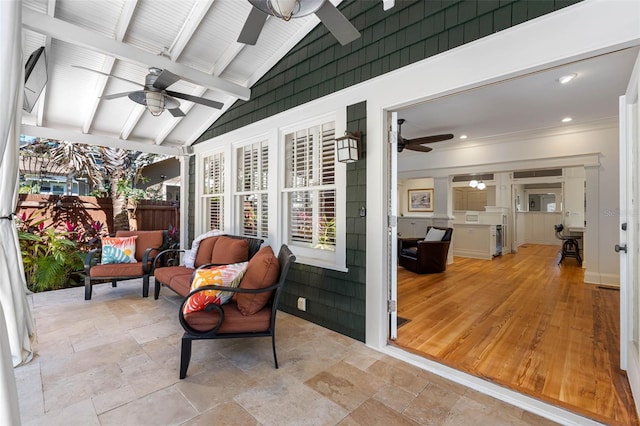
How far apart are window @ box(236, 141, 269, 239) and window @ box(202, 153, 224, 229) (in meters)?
0.66

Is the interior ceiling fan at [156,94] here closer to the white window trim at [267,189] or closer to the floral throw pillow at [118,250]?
the white window trim at [267,189]

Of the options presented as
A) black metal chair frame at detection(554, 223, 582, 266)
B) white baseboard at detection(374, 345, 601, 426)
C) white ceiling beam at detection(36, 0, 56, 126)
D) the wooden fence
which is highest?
white ceiling beam at detection(36, 0, 56, 126)

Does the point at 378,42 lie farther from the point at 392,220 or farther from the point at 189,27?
the point at 189,27

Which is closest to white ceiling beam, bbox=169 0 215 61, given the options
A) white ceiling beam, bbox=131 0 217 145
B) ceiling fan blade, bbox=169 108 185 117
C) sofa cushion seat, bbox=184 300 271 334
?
white ceiling beam, bbox=131 0 217 145

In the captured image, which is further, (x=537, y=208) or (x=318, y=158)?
(x=537, y=208)

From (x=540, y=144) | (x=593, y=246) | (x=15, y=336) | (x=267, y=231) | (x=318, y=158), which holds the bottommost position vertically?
(x=15, y=336)

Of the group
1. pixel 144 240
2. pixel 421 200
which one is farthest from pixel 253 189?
pixel 421 200

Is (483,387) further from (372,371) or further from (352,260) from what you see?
(352,260)

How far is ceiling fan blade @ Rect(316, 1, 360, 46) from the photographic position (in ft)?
6.69

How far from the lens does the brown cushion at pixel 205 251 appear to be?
4.23 m

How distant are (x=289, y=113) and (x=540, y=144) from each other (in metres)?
4.88

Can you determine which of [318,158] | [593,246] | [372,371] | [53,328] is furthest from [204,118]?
[593,246]

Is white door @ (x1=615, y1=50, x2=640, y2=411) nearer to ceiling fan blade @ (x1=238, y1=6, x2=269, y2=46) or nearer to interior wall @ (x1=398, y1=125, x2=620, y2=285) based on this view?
ceiling fan blade @ (x1=238, y1=6, x2=269, y2=46)

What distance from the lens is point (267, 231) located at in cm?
428
